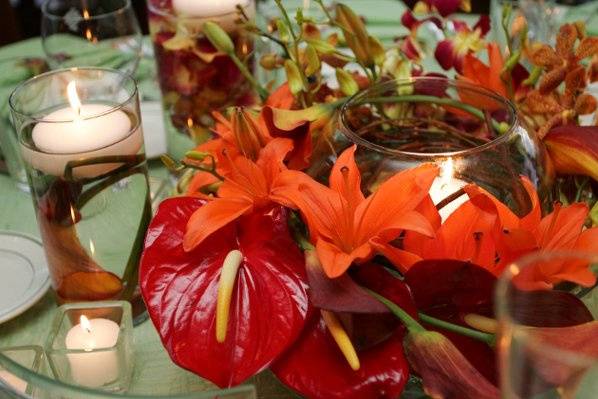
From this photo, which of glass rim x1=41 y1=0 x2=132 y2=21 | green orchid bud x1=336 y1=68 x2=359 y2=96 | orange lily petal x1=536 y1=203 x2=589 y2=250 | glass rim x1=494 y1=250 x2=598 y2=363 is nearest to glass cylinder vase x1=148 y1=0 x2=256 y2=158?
glass rim x1=41 y1=0 x2=132 y2=21

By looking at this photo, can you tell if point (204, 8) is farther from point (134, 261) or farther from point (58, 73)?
point (134, 261)

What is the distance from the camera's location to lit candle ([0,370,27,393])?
1.58 feet

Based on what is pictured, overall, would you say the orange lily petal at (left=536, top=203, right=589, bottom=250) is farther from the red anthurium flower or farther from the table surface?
the table surface

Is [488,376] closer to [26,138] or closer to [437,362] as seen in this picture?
[437,362]

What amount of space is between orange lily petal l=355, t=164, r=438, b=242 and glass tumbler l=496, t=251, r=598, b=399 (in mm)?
90

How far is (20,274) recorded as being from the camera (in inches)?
28.1

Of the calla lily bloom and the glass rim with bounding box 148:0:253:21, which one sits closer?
the calla lily bloom

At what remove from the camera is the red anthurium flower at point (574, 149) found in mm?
555

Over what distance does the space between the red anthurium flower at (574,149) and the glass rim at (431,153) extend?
42 millimetres

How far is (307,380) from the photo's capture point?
1.54 feet

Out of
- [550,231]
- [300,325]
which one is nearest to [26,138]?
[300,325]

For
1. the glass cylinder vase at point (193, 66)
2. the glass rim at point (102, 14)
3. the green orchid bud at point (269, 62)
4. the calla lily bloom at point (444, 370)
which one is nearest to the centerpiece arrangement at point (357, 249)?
the calla lily bloom at point (444, 370)

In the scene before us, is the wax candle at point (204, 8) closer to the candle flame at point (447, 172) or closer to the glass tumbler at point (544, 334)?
the candle flame at point (447, 172)

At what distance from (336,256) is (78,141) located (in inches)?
10.1
